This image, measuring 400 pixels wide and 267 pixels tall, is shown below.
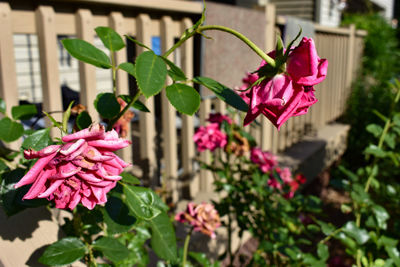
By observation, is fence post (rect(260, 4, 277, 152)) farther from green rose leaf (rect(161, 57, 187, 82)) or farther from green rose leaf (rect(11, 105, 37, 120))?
green rose leaf (rect(161, 57, 187, 82))

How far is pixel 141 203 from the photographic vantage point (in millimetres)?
697

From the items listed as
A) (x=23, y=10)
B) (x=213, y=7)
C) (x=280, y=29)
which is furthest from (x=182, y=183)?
(x=280, y=29)

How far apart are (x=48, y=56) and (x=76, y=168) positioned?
131cm

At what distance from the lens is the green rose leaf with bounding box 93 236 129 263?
0.84 metres

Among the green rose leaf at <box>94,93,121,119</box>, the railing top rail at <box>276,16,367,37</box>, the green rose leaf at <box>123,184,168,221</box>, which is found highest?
the railing top rail at <box>276,16,367,37</box>

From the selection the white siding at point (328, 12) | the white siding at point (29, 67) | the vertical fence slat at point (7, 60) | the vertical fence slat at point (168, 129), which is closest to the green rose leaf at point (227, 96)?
the vertical fence slat at point (7, 60)

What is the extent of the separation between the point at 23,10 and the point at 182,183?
150 cm

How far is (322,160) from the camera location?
4281mm

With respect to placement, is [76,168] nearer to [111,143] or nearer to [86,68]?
[111,143]

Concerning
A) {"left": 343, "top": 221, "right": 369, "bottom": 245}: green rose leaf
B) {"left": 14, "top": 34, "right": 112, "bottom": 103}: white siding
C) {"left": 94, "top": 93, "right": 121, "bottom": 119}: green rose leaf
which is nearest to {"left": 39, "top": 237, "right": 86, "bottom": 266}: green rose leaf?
{"left": 94, "top": 93, "right": 121, "bottom": 119}: green rose leaf

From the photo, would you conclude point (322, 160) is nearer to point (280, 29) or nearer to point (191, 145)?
point (280, 29)

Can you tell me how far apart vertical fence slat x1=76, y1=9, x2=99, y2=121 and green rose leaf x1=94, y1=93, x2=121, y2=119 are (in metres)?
1.09

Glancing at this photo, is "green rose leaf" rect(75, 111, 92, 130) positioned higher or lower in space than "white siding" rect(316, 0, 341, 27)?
lower

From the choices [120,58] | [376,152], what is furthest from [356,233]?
[120,58]
